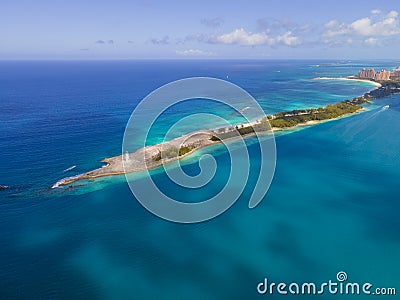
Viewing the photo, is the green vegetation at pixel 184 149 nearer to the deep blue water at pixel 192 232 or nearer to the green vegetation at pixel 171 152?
the green vegetation at pixel 171 152

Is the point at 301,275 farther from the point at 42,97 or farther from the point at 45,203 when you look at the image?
the point at 42,97

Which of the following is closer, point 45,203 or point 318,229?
point 318,229

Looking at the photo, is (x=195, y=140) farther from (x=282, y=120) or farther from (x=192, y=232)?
(x=192, y=232)

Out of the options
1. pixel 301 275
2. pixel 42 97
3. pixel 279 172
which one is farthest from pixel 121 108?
pixel 301 275

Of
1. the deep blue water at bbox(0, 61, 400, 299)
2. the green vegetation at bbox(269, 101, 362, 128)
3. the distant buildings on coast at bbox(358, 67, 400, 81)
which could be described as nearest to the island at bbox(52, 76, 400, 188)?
the green vegetation at bbox(269, 101, 362, 128)

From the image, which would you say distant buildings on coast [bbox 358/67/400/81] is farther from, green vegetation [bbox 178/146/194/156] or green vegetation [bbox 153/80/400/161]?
green vegetation [bbox 178/146/194/156]

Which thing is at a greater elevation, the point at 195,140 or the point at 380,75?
the point at 380,75

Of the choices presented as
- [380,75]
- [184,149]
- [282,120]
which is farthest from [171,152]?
[380,75]

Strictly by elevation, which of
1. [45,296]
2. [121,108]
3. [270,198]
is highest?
[121,108]
